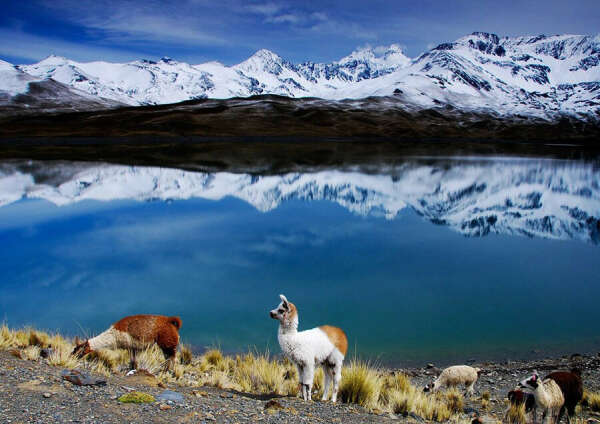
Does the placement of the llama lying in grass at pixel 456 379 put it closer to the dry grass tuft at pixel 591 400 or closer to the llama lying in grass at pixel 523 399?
the llama lying in grass at pixel 523 399

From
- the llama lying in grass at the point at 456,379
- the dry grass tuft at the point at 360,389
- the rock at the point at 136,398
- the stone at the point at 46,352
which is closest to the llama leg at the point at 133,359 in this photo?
the stone at the point at 46,352

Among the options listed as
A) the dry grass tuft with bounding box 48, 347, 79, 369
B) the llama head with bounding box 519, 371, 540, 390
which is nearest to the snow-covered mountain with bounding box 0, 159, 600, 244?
the llama head with bounding box 519, 371, 540, 390

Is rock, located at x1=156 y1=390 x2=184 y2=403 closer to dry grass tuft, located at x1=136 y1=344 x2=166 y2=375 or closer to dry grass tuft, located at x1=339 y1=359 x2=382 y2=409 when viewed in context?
dry grass tuft, located at x1=136 y1=344 x2=166 y2=375

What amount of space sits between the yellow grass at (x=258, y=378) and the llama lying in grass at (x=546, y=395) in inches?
43.8

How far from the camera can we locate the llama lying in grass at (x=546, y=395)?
704cm

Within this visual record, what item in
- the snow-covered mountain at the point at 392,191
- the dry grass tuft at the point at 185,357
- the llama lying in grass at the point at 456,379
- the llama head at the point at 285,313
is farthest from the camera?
the snow-covered mountain at the point at 392,191

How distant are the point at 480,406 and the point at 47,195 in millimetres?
31711

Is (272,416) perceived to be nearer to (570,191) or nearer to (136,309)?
(136,309)

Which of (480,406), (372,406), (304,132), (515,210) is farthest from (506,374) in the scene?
(304,132)

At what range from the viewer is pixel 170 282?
16.3 meters

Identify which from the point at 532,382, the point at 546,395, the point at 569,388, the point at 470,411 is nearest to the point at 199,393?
the point at 470,411

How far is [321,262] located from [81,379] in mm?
12857

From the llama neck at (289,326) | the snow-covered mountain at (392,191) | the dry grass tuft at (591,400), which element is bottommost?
the dry grass tuft at (591,400)

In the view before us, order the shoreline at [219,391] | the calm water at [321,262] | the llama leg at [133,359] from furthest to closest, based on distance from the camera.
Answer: the calm water at [321,262], the llama leg at [133,359], the shoreline at [219,391]
